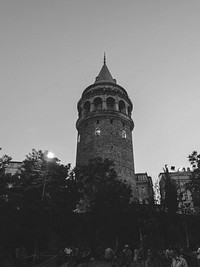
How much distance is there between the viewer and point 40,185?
21.9 meters

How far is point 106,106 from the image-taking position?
118 feet

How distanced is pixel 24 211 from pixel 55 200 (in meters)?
3.28

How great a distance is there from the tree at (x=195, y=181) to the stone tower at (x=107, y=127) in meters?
8.22

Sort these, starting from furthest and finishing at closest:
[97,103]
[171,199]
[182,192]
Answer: [97,103], [182,192], [171,199]

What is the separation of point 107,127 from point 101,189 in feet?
44.2

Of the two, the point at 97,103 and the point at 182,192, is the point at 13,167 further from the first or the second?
the point at 182,192

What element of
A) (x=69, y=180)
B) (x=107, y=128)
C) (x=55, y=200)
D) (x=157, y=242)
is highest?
(x=107, y=128)

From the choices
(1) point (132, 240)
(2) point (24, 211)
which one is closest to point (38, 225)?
(2) point (24, 211)

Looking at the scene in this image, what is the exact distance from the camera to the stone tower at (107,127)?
32312mm

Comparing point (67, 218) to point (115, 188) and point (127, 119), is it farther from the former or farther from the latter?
point (127, 119)

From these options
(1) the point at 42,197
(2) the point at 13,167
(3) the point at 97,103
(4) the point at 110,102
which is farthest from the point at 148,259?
(2) the point at 13,167

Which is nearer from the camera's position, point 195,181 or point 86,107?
point 195,181

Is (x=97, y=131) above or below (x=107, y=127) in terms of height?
below

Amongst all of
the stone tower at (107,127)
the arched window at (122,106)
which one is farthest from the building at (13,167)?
the arched window at (122,106)
